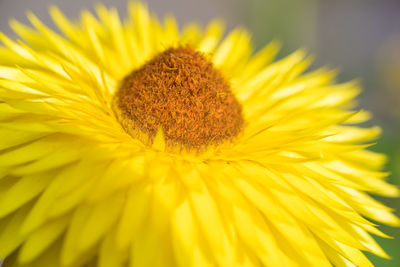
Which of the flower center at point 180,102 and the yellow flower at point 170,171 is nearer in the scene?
the yellow flower at point 170,171

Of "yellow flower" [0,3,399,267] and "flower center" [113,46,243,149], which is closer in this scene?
"yellow flower" [0,3,399,267]

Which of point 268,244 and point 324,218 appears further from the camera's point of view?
point 324,218

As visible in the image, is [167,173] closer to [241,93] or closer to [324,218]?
[324,218]

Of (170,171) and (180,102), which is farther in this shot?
(180,102)

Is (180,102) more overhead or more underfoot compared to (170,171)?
more overhead

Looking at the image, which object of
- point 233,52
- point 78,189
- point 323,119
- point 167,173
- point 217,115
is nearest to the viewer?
point 78,189

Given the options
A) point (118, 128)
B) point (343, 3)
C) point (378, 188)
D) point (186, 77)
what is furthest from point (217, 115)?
point (343, 3)
